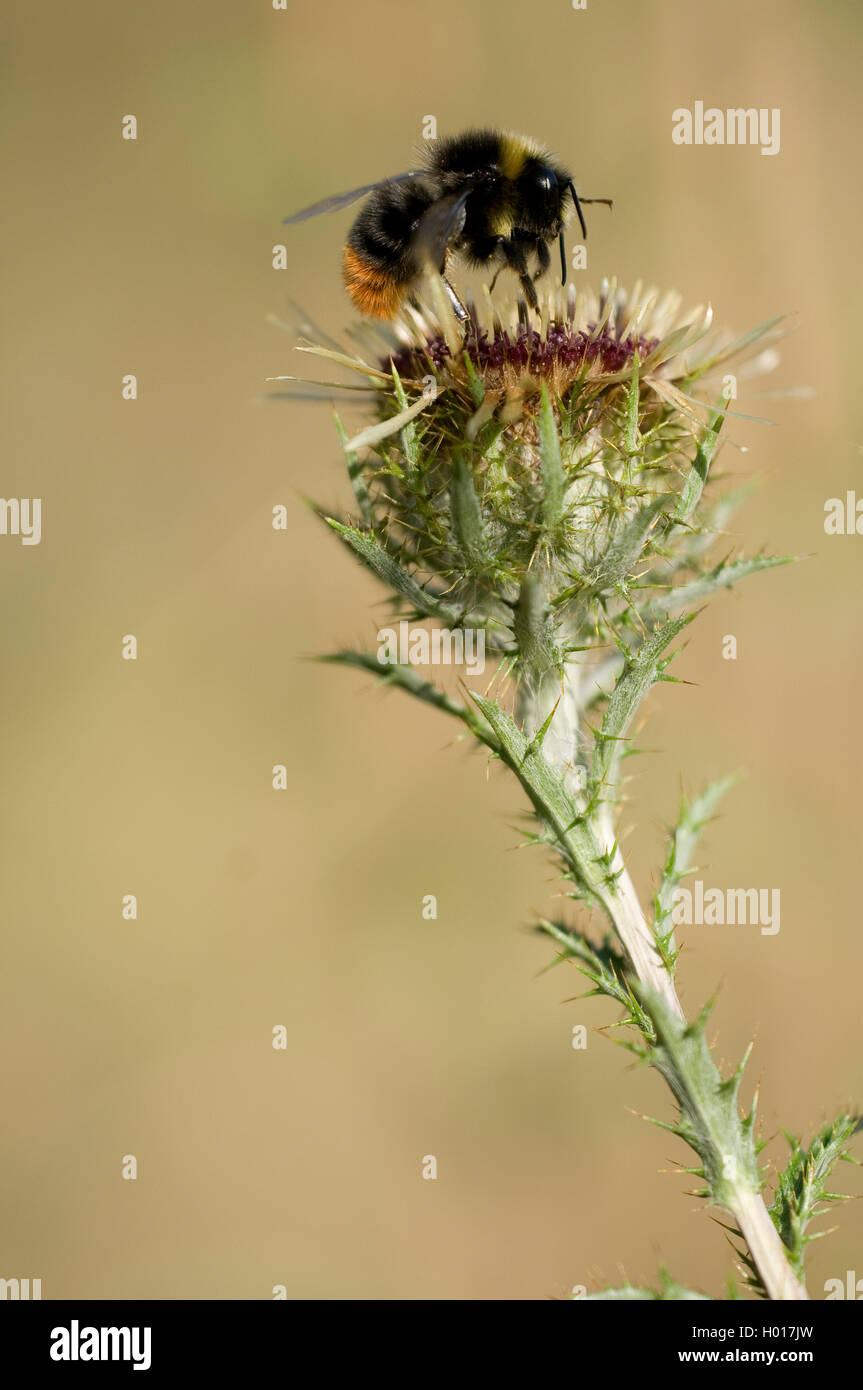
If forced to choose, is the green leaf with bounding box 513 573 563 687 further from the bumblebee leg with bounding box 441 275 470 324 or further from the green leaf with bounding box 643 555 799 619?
the bumblebee leg with bounding box 441 275 470 324

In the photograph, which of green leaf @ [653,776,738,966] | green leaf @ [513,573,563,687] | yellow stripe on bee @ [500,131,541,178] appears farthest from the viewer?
yellow stripe on bee @ [500,131,541,178]

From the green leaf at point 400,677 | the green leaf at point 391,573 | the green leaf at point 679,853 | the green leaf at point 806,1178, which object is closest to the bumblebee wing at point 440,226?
the green leaf at point 391,573

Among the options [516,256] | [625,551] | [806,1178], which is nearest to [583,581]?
[625,551]

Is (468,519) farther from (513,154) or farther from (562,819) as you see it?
(513,154)

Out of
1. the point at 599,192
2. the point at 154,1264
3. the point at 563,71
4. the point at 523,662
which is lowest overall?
the point at 154,1264

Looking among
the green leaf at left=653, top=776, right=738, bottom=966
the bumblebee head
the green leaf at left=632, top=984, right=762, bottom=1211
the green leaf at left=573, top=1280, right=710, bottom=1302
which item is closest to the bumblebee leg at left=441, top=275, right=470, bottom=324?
the bumblebee head

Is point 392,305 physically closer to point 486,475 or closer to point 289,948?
point 486,475

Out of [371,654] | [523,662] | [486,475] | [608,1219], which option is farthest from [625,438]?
[608,1219]

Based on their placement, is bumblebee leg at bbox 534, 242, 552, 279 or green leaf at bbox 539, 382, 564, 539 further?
bumblebee leg at bbox 534, 242, 552, 279
